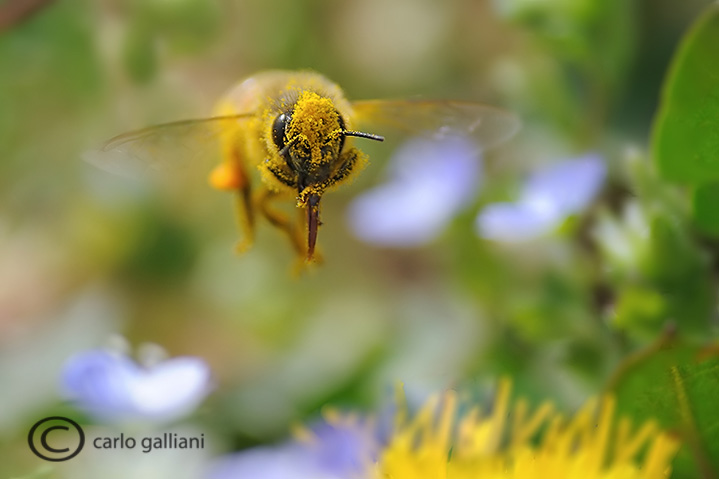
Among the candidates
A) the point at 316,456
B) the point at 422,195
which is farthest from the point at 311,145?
the point at 422,195

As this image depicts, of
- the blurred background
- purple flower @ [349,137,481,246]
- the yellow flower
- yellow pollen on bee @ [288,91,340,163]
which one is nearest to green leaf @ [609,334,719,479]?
the yellow flower

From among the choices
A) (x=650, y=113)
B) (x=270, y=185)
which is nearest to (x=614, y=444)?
(x=270, y=185)

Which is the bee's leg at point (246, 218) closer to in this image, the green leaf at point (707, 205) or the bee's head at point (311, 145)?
the bee's head at point (311, 145)

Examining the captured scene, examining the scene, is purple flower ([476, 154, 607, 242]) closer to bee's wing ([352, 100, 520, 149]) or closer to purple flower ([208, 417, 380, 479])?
bee's wing ([352, 100, 520, 149])

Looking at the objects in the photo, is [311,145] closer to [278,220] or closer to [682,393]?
[278,220]

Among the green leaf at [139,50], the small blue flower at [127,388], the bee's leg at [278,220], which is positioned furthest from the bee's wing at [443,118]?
the green leaf at [139,50]

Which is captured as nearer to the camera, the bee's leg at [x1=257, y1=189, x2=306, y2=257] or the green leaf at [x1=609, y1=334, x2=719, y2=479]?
the green leaf at [x1=609, y1=334, x2=719, y2=479]

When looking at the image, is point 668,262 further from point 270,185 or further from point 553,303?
point 270,185
